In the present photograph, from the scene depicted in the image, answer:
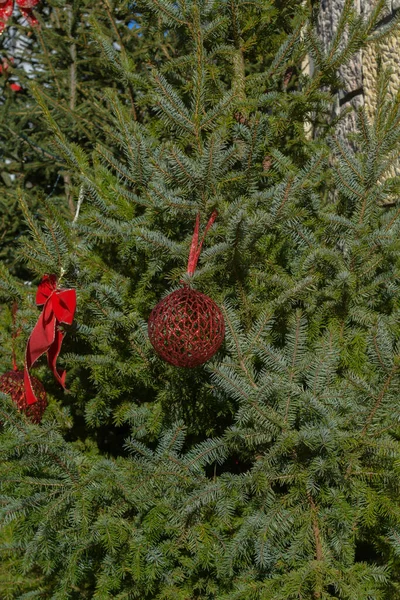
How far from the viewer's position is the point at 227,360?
6.32 ft

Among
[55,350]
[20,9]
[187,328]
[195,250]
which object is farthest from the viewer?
[20,9]

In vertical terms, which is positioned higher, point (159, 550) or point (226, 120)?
point (226, 120)

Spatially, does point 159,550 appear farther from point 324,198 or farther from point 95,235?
point 324,198

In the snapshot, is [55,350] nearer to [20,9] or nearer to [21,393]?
[21,393]

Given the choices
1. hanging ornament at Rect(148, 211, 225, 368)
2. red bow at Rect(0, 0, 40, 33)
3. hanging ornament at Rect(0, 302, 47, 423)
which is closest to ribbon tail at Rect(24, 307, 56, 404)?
hanging ornament at Rect(0, 302, 47, 423)

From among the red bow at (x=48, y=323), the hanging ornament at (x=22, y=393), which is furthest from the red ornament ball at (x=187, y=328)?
the hanging ornament at (x=22, y=393)

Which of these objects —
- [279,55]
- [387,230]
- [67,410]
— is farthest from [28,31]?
[387,230]

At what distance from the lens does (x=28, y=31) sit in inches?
180

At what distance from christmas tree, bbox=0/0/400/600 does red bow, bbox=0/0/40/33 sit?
8.20 feet

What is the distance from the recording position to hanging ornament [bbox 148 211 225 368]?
178 cm

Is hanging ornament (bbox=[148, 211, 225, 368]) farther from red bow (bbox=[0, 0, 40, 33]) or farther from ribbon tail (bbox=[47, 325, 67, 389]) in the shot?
red bow (bbox=[0, 0, 40, 33])

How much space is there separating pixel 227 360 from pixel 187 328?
0.22 m

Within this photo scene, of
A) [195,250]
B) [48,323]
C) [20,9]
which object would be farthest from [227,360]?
[20,9]

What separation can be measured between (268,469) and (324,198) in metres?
1.26
